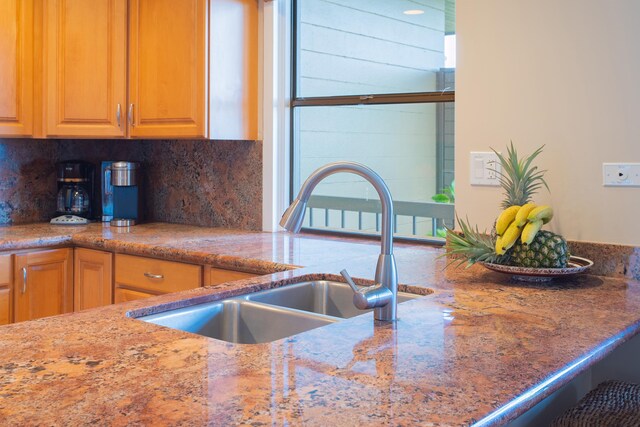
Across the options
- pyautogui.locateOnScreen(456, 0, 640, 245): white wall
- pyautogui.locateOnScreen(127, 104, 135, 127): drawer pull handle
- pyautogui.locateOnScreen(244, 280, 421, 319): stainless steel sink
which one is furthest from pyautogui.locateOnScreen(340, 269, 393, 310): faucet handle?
pyautogui.locateOnScreen(127, 104, 135, 127): drawer pull handle

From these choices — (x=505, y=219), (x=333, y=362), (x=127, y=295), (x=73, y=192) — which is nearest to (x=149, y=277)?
(x=127, y=295)

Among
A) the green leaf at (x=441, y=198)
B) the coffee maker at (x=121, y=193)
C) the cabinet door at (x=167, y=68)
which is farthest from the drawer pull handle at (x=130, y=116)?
the green leaf at (x=441, y=198)

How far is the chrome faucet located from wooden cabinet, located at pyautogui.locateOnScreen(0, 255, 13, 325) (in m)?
1.87

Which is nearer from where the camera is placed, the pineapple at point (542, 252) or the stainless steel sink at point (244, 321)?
the stainless steel sink at point (244, 321)

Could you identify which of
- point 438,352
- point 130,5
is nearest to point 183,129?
point 130,5

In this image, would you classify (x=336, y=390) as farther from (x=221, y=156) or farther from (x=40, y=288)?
(x=221, y=156)

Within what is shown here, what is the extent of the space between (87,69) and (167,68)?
1.32 feet

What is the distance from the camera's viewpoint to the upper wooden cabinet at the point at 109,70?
3.26m

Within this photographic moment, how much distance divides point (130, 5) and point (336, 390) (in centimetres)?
267

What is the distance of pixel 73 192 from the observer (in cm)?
361

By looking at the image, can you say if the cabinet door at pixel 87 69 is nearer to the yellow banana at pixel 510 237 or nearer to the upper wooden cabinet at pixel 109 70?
the upper wooden cabinet at pixel 109 70

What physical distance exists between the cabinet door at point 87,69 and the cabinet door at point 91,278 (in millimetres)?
602

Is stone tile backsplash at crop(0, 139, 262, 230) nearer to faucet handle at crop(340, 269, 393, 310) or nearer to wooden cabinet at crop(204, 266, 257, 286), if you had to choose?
wooden cabinet at crop(204, 266, 257, 286)

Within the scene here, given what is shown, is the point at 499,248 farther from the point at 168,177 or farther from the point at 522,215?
the point at 168,177
